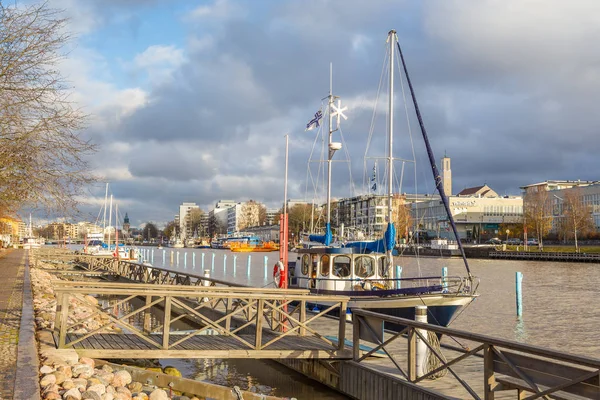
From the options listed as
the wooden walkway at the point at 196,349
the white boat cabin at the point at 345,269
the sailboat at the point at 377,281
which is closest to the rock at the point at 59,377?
the wooden walkway at the point at 196,349

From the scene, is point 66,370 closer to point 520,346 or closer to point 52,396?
point 52,396

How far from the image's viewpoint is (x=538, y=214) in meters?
118

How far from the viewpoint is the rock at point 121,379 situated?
9453 mm

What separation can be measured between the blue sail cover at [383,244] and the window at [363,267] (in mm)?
890

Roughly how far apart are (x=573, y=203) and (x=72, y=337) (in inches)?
4660

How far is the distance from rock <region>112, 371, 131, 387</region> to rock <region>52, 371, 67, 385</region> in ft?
3.49

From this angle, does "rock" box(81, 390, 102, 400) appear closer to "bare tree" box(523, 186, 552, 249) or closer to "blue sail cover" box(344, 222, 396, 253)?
"blue sail cover" box(344, 222, 396, 253)

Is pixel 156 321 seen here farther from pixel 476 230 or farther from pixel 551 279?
pixel 476 230

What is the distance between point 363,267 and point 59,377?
49.7 ft

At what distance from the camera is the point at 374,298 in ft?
66.4

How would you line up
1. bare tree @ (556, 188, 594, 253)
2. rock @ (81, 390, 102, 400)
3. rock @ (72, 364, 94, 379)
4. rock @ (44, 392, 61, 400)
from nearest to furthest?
rock @ (44, 392, 61, 400) < rock @ (81, 390, 102, 400) < rock @ (72, 364, 94, 379) < bare tree @ (556, 188, 594, 253)

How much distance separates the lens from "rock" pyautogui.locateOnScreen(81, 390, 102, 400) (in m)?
7.84

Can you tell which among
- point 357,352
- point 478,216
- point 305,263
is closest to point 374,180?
point 305,263

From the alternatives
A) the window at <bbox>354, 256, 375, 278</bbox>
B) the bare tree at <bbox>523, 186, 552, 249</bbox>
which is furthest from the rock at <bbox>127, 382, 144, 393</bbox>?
the bare tree at <bbox>523, 186, 552, 249</bbox>
